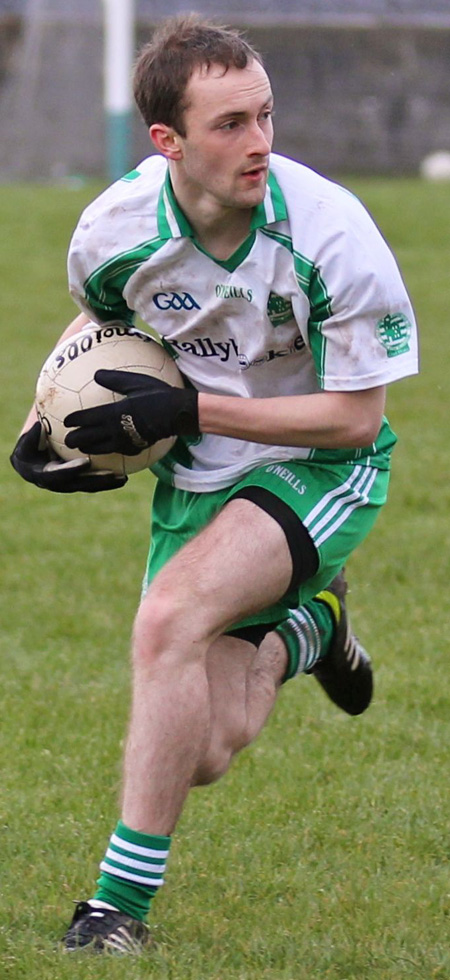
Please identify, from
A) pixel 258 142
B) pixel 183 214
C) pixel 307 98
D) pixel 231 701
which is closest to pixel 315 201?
pixel 258 142

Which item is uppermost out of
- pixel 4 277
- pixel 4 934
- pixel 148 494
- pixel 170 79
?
pixel 170 79

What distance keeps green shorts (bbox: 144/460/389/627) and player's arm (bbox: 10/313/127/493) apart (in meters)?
0.27

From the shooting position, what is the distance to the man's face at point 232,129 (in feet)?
12.4

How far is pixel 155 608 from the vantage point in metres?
3.70

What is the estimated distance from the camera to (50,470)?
4.11 meters

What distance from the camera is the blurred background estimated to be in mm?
27766

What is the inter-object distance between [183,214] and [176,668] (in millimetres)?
1119

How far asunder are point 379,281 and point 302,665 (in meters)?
1.36

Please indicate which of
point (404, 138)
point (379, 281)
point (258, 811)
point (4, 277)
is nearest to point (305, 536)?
point (379, 281)

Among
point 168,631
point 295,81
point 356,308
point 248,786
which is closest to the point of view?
point 168,631

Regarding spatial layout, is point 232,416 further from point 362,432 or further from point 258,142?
point 258,142

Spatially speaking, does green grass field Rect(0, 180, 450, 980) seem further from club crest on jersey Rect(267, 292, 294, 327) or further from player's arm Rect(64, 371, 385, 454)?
club crest on jersey Rect(267, 292, 294, 327)

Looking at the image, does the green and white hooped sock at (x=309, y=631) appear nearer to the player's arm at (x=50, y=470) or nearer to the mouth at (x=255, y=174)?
the player's arm at (x=50, y=470)

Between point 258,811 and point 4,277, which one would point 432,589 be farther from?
point 4,277
